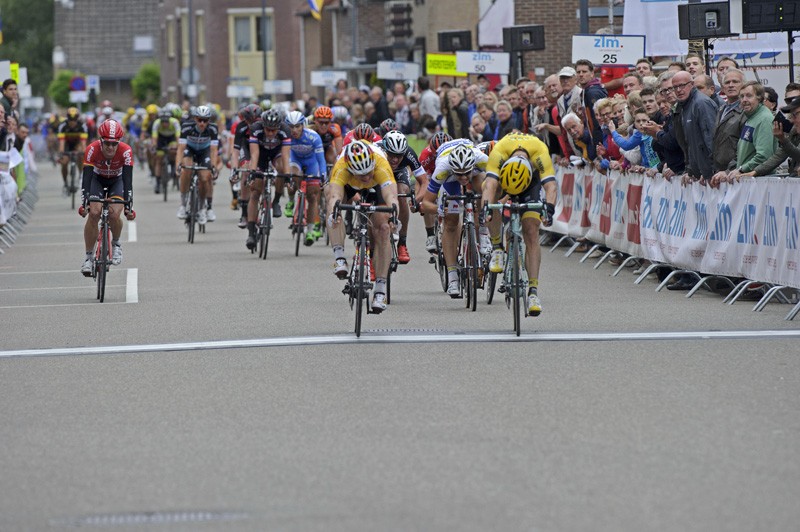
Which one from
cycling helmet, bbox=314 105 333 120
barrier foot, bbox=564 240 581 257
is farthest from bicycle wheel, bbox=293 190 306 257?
barrier foot, bbox=564 240 581 257

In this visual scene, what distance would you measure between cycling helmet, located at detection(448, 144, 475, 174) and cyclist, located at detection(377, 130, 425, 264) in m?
0.53

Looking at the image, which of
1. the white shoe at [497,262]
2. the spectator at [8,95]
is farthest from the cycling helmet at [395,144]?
the spectator at [8,95]

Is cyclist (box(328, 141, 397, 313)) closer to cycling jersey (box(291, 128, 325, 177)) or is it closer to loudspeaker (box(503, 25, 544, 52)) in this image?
cycling jersey (box(291, 128, 325, 177))

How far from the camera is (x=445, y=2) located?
51156 millimetres

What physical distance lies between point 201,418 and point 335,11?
6733 centimetres

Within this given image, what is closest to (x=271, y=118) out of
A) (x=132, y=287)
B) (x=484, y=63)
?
(x=132, y=287)

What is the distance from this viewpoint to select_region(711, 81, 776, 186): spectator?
14.9m

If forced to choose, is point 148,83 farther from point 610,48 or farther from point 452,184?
point 452,184

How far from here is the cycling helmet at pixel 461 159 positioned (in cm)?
1485

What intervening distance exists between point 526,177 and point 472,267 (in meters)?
1.32

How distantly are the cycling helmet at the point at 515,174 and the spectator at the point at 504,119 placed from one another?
7.42m

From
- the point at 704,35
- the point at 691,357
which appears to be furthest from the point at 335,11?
the point at 691,357

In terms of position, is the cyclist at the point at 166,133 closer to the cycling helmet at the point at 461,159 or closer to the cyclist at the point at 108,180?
the cyclist at the point at 108,180

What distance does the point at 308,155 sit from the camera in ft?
72.2
